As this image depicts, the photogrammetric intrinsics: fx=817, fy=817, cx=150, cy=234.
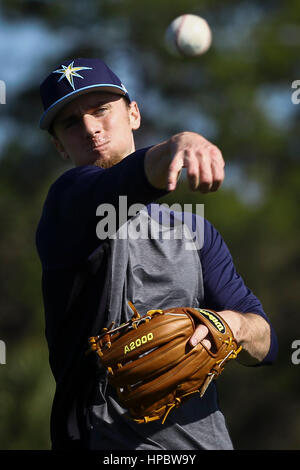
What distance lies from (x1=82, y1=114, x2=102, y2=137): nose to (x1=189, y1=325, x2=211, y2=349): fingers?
32.0 inches

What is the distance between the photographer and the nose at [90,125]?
2.94 metres

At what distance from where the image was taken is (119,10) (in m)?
17.1

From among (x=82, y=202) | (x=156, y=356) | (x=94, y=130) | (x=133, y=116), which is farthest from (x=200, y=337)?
(x=133, y=116)

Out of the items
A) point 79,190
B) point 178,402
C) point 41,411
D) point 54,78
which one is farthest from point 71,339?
point 41,411

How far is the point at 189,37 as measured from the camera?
644 centimetres

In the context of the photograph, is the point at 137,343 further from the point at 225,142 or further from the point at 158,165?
the point at 225,142

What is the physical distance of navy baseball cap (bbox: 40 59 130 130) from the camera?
117 inches

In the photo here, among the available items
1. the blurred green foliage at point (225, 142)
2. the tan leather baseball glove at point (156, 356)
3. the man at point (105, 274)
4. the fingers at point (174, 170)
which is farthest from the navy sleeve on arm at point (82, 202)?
the blurred green foliage at point (225, 142)

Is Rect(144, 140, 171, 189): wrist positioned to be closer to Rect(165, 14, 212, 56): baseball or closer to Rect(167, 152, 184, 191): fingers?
Rect(167, 152, 184, 191): fingers

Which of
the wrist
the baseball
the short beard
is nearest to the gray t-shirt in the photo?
the short beard

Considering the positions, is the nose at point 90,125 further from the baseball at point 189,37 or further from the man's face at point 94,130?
the baseball at point 189,37
